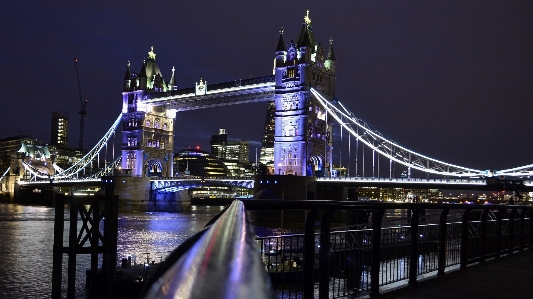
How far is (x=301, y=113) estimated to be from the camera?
49.3 m

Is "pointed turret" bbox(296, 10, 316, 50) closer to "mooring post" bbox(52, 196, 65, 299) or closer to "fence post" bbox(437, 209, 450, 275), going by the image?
"mooring post" bbox(52, 196, 65, 299)

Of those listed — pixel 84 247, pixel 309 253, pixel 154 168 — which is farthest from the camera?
pixel 154 168

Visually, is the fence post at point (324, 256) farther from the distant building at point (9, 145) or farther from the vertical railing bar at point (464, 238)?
the distant building at point (9, 145)

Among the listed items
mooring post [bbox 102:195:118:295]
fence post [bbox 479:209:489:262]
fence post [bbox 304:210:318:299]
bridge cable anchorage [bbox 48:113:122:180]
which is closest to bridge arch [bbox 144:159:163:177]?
bridge cable anchorage [bbox 48:113:122:180]

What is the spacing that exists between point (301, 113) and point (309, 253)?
147ft

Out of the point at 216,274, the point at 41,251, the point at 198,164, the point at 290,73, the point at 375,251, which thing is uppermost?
the point at 290,73

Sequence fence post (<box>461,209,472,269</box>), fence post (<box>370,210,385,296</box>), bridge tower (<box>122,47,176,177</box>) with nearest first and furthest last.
→ fence post (<box>370,210,385,296</box>) → fence post (<box>461,209,472,269</box>) → bridge tower (<box>122,47,176,177</box>)

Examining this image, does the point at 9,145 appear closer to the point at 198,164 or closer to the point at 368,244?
the point at 198,164

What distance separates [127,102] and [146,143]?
21.6 feet

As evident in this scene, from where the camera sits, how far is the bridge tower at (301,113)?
4875 centimetres

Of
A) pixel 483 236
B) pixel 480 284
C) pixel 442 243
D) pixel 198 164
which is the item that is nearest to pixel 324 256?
pixel 480 284

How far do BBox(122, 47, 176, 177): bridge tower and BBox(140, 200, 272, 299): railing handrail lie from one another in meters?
67.0

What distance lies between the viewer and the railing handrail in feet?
2.60

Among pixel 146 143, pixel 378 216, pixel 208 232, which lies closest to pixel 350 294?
pixel 378 216
